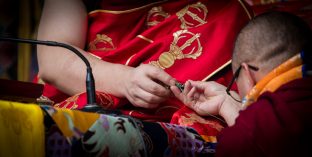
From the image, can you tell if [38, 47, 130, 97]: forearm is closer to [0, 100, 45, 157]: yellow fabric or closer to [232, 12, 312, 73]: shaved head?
[232, 12, 312, 73]: shaved head

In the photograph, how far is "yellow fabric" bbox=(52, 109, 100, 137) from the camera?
2.87 feet

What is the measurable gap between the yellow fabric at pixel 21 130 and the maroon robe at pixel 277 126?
35 cm

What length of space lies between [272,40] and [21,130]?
1.82 feet

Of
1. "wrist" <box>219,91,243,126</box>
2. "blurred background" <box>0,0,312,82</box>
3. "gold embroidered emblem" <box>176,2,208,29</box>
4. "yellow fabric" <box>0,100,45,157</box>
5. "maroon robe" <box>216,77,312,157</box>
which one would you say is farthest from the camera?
"blurred background" <box>0,0,312,82</box>

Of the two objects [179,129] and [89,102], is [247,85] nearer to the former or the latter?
[179,129]

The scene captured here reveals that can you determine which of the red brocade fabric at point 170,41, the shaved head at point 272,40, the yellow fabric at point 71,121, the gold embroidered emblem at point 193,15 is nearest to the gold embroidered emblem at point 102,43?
the red brocade fabric at point 170,41

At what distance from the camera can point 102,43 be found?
Answer: 5.23ft

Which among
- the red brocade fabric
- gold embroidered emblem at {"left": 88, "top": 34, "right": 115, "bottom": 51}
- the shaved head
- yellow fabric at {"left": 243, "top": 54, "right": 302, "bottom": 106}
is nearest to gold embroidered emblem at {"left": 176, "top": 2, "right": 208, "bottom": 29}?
the red brocade fabric

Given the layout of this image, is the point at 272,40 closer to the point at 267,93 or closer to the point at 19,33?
the point at 267,93

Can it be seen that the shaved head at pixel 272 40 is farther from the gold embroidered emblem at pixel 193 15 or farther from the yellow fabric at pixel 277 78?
the gold embroidered emblem at pixel 193 15

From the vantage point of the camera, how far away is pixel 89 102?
109 centimetres

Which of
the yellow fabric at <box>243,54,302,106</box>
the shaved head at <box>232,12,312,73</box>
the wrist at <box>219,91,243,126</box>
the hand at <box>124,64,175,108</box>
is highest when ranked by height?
the shaved head at <box>232,12,312,73</box>

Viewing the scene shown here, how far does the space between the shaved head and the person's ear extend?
2 cm

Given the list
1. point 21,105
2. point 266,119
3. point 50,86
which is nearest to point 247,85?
point 266,119
